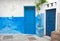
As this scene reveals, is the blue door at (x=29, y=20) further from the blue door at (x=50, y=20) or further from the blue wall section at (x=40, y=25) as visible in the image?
the blue door at (x=50, y=20)

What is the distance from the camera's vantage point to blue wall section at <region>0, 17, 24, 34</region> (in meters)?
11.3

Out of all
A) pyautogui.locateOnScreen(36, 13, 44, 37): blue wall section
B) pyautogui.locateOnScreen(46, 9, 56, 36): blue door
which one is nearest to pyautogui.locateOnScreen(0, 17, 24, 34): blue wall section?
pyautogui.locateOnScreen(36, 13, 44, 37): blue wall section

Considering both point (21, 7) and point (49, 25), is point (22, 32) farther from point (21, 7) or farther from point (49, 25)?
point (49, 25)

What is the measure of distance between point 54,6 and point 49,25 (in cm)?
167

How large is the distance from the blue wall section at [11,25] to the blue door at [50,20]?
2476 mm

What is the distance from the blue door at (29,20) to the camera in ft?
37.7

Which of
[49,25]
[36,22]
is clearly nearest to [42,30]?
[49,25]

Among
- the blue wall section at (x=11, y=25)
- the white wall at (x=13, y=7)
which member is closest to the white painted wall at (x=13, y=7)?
the white wall at (x=13, y=7)

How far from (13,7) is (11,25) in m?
1.52

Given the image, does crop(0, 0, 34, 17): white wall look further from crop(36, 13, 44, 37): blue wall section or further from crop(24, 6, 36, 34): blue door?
crop(36, 13, 44, 37): blue wall section

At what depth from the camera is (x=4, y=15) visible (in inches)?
443

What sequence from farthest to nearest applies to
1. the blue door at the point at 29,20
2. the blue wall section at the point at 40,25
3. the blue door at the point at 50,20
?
the blue door at the point at 29,20
the blue wall section at the point at 40,25
the blue door at the point at 50,20

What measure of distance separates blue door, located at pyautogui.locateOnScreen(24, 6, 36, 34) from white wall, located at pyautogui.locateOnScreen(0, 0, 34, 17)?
1.23ft

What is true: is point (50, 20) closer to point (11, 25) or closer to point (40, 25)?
point (40, 25)
